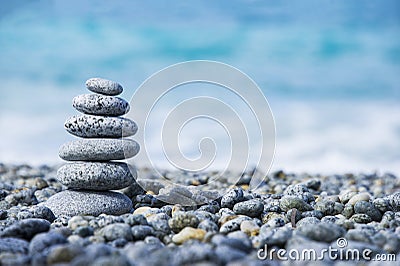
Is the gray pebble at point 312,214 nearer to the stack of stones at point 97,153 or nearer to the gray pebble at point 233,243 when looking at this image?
the gray pebble at point 233,243

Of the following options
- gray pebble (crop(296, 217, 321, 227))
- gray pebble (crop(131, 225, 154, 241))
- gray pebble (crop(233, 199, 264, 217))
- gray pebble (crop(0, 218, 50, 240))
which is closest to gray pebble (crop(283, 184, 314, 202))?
gray pebble (crop(233, 199, 264, 217))

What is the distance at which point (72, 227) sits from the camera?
502cm

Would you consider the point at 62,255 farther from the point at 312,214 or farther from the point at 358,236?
the point at 312,214

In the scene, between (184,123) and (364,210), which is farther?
(184,123)

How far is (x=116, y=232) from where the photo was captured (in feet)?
14.9

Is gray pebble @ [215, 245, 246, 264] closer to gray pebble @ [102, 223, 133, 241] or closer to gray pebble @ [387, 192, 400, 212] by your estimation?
gray pebble @ [102, 223, 133, 241]

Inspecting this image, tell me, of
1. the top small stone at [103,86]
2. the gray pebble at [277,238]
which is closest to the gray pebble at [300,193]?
the gray pebble at [277,238]

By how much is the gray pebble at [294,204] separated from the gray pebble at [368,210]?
58 centimetres

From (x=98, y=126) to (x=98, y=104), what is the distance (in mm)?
292

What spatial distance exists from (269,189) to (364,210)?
3.06 meters

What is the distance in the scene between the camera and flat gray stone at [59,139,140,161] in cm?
644

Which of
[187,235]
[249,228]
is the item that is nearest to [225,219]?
[249,228]

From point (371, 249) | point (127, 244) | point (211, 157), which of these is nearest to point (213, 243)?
point (127, 244)

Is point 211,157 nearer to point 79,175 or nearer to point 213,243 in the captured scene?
point 79,175
